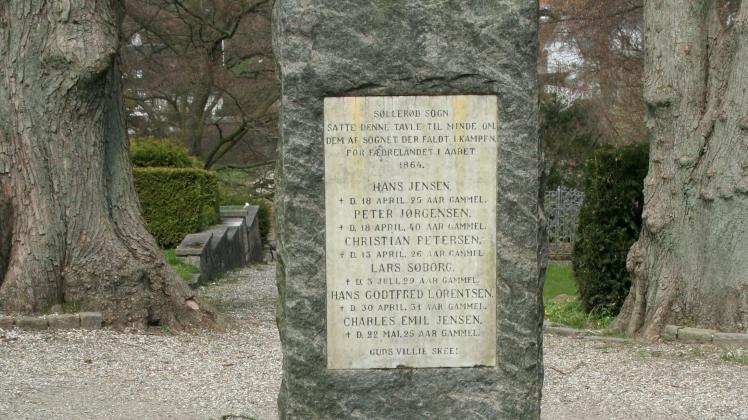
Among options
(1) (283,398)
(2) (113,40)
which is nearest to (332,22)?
(1) (283,398)

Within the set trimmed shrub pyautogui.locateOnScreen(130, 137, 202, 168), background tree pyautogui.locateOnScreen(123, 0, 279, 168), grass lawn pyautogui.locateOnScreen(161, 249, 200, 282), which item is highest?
background tree pyautogui.locateOnScreen(123, 0, 279, 168)

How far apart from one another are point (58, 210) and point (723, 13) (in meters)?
14.9

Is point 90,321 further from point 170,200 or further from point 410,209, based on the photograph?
point 170,200

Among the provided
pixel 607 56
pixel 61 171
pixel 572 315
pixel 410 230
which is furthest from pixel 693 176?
pixel 607 56

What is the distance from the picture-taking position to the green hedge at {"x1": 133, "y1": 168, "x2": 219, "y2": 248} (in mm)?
17156

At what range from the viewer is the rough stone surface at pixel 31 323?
29.0 feet

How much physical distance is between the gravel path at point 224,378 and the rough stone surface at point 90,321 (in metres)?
0.15

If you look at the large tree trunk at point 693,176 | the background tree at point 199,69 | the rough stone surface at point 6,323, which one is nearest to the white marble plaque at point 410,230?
the rough stone surface at point 6,323

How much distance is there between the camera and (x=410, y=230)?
15.0 ft

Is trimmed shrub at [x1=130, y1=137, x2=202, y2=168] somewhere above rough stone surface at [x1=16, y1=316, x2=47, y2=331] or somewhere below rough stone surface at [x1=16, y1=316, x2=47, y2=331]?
above

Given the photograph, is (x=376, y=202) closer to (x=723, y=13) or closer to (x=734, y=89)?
(x=734, y=89)

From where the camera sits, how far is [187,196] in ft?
56.4

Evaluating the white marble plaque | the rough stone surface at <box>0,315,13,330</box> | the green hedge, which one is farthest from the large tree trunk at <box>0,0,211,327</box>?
the green hedge

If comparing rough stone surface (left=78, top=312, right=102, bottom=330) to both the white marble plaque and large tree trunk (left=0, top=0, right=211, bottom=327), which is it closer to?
large tree trunk (left=0, top=0, right=211, bottom=327)
